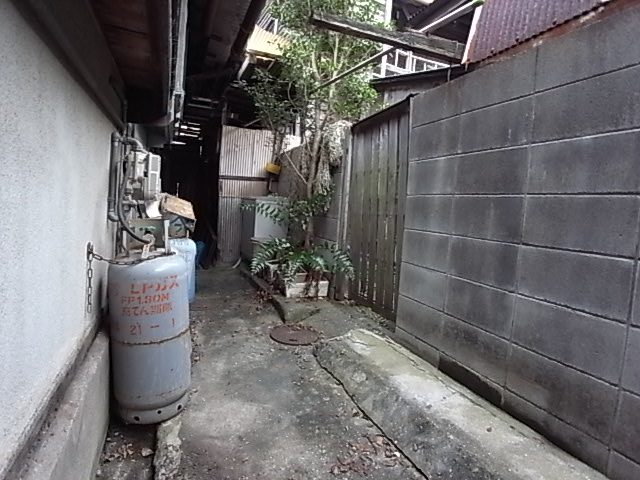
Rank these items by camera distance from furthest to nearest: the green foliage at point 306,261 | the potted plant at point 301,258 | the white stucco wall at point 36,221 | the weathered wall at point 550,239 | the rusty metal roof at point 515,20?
1. the potted plant at point 301,258
2. the green foliage at point 306,261
3. the rusty metal roof at point 515,20
4. the weathered wall at point 550,239
5. the white stucco wall at point 36,221

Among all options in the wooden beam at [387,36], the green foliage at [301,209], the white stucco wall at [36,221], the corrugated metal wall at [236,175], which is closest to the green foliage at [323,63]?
the green foliage at [301,209]

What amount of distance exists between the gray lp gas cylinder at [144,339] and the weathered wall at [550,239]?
1.84m

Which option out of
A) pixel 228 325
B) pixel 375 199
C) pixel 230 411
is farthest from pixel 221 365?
pixel 375 199

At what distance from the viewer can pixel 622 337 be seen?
1.61 metres

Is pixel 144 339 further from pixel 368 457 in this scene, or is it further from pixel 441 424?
pixel 441 424

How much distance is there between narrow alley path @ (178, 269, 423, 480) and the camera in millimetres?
1955

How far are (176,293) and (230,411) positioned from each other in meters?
0.83

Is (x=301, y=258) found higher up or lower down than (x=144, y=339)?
higher up

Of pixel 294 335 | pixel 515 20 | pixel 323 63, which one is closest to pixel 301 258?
pixel 294 335

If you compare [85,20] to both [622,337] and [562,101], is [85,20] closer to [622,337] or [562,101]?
[562,101]

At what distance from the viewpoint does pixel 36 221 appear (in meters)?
1.35

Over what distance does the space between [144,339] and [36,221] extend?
43.8 inches

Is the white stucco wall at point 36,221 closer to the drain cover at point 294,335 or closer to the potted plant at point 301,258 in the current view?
the drain cover at point 294,335

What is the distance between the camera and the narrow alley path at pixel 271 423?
6.41 feet
